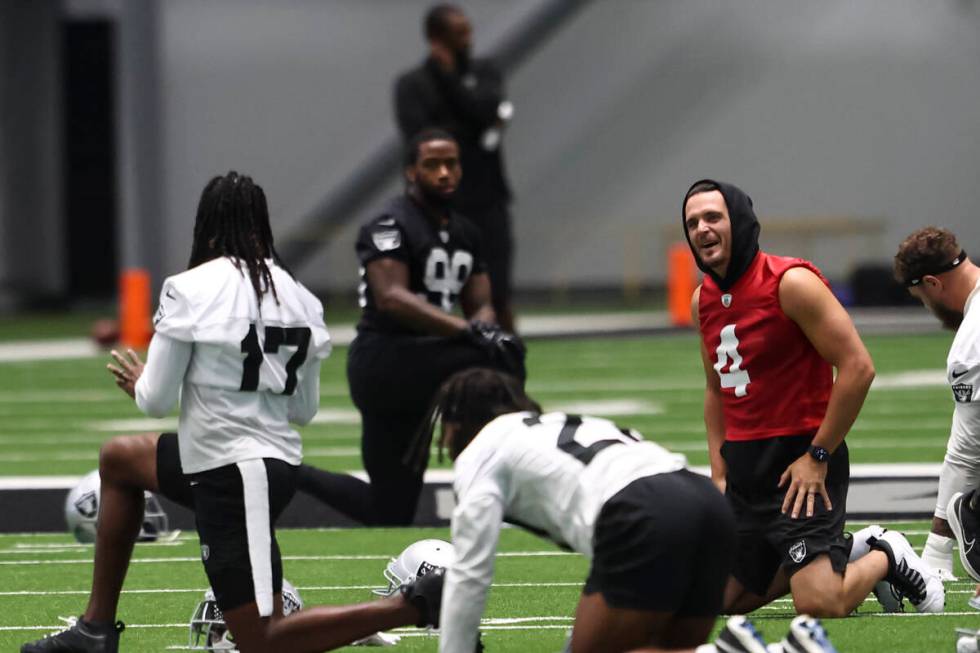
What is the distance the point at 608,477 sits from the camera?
15.4 feet

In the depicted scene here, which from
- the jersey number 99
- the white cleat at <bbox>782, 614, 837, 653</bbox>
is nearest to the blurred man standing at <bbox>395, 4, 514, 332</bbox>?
the jersey number 99

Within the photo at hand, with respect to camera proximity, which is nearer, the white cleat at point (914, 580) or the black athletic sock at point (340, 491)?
the white cleat at point (914, 580)

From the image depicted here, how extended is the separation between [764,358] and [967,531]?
0.91 meters

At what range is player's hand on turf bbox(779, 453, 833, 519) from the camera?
6023 mm

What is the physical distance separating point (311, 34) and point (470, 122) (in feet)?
47.3

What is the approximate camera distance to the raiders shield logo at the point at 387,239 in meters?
8.21

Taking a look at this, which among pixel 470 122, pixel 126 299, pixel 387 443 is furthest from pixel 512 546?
pixel 126 299

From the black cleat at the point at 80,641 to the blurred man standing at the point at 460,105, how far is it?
627 cm

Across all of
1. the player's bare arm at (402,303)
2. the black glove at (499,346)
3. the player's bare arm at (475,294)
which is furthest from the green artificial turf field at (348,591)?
the player's bare arm at (475,294)

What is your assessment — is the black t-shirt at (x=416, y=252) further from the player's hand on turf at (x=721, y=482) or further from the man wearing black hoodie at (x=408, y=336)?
the player's hand on turf at (x=721, y=482)

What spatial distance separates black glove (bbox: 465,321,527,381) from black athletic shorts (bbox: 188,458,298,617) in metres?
2.68

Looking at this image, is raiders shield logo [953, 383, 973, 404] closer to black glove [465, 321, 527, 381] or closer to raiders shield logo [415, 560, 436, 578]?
raiders shield logo [415, 560, 436, 578]

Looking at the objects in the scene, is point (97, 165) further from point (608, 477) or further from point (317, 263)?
Answer: point (608, 477)

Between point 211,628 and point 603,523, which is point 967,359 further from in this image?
point 211,628
